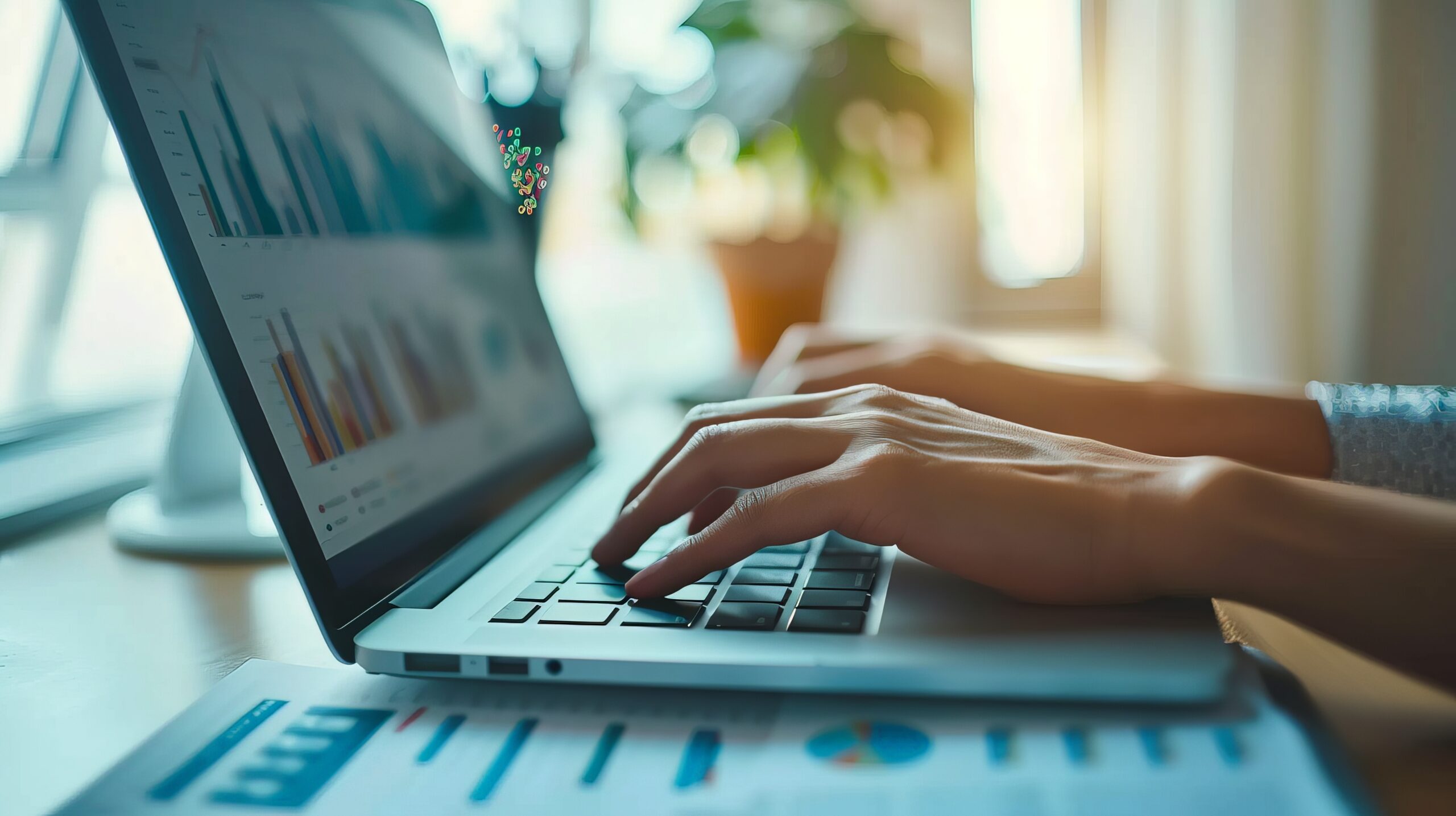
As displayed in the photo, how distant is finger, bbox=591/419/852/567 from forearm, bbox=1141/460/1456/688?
0.15 m

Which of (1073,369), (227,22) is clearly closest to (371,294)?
(227,22)

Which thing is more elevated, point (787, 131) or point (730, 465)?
point (787, 131)

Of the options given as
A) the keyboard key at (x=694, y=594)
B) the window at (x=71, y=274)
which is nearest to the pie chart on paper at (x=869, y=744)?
the keyboard key at (x=694, y=594)

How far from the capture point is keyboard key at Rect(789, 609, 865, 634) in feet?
1.17

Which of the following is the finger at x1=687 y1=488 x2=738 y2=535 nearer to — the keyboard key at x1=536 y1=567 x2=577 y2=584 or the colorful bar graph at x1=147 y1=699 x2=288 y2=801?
the keyboard key at x1=536 y1=567 x2=577 y2=584

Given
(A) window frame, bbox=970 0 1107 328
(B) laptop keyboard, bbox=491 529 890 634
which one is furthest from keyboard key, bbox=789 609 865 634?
(A) window frame, bbox=970 0 1107 328

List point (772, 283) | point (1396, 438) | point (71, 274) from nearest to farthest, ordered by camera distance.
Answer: point (1396, 438) → point (71, 274) → point (772, 283)

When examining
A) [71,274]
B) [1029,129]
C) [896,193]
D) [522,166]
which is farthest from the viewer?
[1029,129]

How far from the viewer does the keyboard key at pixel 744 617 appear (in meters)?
0.36

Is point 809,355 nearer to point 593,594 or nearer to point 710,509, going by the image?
point 710,509

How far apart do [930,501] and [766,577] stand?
9 cm

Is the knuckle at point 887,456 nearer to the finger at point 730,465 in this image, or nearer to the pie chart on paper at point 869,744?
the finger at point 730,465

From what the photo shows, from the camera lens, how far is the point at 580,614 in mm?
383

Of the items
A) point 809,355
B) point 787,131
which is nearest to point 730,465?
point 809,355
